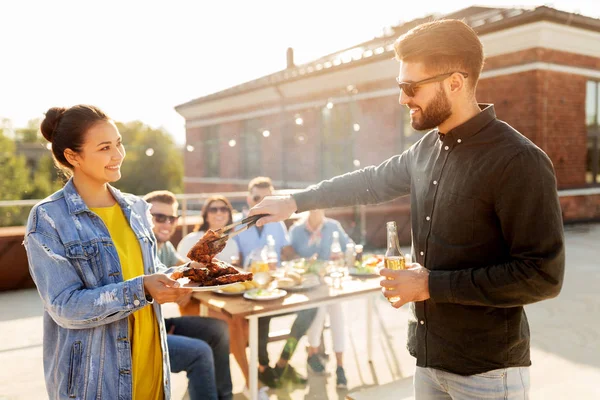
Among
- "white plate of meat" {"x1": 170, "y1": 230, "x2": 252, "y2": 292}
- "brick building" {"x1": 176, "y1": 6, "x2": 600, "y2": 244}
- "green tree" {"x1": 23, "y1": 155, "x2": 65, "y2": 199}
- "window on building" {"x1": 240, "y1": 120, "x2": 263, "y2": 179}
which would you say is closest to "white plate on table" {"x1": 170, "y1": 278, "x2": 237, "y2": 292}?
"white plate of meat" {"x1": 170, "y1": 230, "x2": 252, "y2": 292}

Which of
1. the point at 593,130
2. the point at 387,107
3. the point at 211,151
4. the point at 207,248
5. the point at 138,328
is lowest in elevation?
the point at 138,328

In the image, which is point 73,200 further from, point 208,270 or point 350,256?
point 350,256

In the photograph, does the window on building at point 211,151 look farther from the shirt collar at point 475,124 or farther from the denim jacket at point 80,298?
the shirt collar at point 475,124

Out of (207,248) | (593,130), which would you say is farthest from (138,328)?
(593,130)

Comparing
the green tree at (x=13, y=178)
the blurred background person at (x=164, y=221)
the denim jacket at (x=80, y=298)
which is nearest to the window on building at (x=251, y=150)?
the blurred background person at (x=164, y=221)

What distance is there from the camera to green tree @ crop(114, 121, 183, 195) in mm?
65438

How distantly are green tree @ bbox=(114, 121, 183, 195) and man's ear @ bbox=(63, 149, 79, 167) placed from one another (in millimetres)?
64323

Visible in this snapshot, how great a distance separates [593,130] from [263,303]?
44.5 ft

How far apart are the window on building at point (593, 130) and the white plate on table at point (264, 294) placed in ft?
42.1

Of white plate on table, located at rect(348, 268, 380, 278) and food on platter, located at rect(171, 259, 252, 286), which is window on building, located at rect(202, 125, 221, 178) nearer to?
white plate on table, located at rect(348, 268, 380, 278)

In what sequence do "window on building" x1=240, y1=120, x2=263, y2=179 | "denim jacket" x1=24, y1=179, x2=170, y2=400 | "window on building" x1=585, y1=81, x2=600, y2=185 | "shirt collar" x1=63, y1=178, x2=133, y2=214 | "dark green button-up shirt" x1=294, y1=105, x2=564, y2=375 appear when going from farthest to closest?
"window on building" x1=240, y1=120, x2=263, y2=179
"window on building" x1=585, y1=81, x2=600, y2=185
"shirt collar" x1=63, y1=178, x2=133, y2=214
"denim jacket" x1=24, y1=179, x2=170, y2=400
"dark green button-up shirt" x1=294, y1=105, x2=564, y2=375

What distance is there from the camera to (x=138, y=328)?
2.24 meters

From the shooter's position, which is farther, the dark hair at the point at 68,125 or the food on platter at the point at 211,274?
the food on platter at the point at 211,274

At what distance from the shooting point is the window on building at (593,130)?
44.4ft
